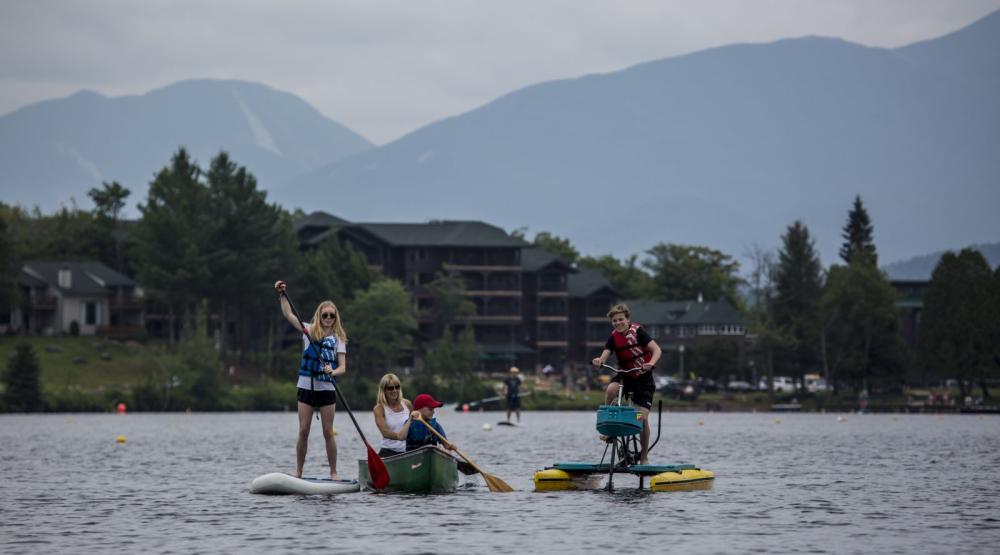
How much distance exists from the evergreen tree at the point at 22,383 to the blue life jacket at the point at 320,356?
3420 inches

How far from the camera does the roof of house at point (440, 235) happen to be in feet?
589

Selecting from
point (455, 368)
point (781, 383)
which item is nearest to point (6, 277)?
point (455, 368)

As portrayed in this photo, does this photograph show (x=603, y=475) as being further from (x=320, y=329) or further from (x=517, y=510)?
(x=320, y=329)

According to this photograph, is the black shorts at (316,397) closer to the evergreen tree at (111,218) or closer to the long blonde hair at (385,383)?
the long blonde hair at (385,383)

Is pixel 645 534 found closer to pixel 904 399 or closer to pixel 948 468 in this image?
pixel 948 468

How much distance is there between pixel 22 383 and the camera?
113500 millimetres

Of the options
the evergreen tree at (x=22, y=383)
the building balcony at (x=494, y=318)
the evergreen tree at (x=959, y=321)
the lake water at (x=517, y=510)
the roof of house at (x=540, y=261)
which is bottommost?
the lake water at (x=517, y=510)

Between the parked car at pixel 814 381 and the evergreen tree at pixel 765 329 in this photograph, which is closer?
the evergreen tree at pixel 765 329

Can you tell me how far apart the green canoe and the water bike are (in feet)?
6.00

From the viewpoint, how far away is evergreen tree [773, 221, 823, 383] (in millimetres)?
154000

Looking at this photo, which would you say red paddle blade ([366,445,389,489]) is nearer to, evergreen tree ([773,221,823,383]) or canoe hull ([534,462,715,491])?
canoe hull ([534,462,715,491])

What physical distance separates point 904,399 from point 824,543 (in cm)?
12212

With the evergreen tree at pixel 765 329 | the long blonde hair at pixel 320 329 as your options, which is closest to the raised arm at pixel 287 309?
the long blonde hair at pixel 320 329

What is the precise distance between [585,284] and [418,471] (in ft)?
535
